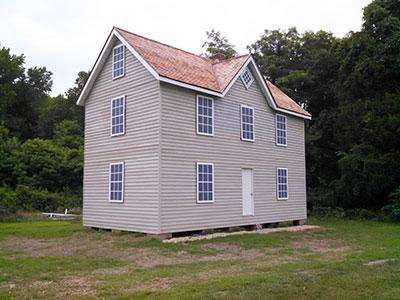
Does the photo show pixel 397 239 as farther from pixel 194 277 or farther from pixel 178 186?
pixel 194 277

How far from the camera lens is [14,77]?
158 ft

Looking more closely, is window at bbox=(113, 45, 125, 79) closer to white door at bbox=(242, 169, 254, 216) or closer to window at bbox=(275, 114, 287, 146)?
white door at bbox=(242, 169, 254, 216)

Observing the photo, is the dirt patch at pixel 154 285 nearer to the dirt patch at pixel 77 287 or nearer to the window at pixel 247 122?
the dirt patch at pixel 77 287

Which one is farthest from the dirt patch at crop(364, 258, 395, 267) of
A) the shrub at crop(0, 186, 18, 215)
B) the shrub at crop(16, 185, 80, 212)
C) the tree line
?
the shrub at crop(16, 185, 80, 212)

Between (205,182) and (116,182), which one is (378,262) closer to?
(205,182)

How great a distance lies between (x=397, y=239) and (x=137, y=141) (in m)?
9.73

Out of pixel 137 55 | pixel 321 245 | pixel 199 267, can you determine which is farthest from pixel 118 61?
pixel 321 245

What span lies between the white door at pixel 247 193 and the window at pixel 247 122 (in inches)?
57.4

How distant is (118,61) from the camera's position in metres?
16.9

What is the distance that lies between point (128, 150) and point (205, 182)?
3065mm

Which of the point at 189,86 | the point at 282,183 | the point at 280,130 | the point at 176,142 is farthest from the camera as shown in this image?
the point at 280,130

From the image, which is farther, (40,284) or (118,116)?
(118,116)

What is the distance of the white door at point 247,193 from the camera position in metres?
18.0

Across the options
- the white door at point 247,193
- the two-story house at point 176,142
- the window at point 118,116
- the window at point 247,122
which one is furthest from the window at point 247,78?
the window at point 118,116
